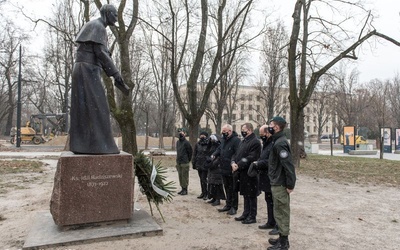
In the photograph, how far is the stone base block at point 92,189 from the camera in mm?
4809

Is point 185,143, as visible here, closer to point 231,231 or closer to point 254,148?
point 254,148

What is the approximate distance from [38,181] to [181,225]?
6.75 metres

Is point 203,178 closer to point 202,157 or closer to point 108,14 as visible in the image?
point 202,157

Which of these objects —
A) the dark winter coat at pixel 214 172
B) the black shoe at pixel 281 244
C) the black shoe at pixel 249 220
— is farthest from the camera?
the dark winter coat at pixel 214 172

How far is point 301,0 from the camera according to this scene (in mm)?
13461

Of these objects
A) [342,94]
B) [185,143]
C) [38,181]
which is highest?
[342,94]

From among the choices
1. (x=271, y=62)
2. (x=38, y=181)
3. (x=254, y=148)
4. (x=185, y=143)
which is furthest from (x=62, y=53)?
(x=254, y=148)

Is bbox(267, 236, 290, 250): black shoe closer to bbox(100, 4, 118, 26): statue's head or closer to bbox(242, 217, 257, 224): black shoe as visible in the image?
bbox(242, 217, 257, 224): black shoe

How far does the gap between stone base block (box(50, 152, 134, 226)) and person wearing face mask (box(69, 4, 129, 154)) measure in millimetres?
280

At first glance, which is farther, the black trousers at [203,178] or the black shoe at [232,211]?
the black trousers at [203,178]

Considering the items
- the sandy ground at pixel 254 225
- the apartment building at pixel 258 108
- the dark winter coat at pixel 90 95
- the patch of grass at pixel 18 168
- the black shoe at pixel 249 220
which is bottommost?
the patch of grass at pixel 18 168

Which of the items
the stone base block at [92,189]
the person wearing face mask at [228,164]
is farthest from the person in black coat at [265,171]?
the stone base block at [92,189]

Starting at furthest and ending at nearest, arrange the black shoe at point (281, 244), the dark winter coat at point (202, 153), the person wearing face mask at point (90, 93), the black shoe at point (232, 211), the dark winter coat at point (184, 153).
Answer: the dark winter coat at point (184, 153), the dark winter coat at point (202, 153), the black shoe at point (232, 211), the person wearing face mask at point (90, 93), the black shoe at point (281, 244)

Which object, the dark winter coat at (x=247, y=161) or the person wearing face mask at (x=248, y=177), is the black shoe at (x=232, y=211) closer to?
the person wearing face mask at (x=248, y=177)
